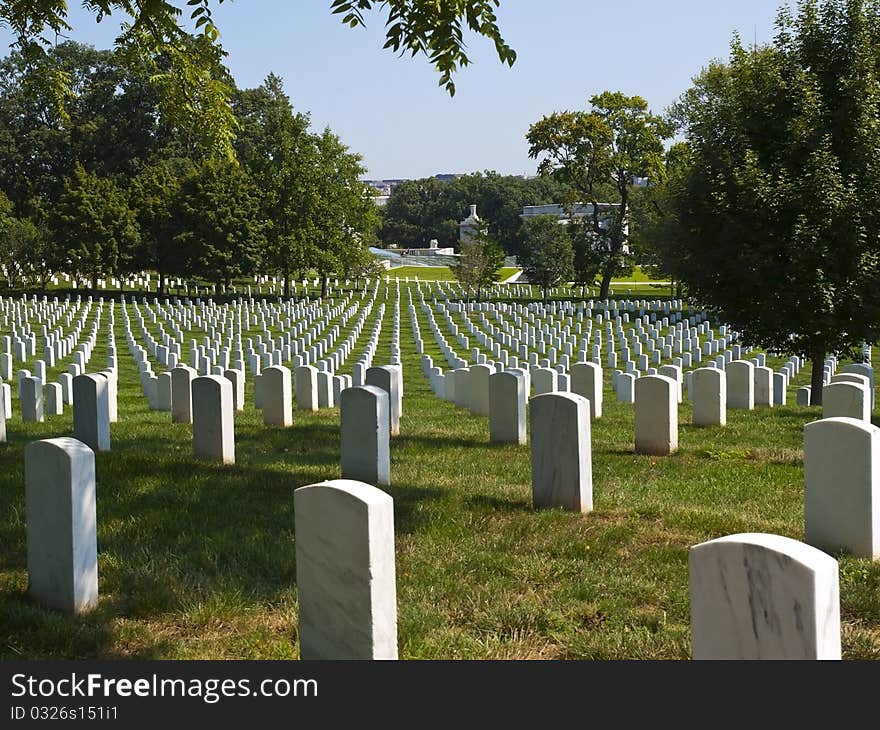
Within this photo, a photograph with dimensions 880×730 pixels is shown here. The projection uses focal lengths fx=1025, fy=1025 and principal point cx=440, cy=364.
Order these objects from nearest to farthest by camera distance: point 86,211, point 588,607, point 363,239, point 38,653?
1. point 38,653
2. point 588,607
3. point 86,211
4. point 363,239

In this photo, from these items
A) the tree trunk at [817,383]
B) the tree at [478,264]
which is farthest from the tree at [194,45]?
the tree at [478,264]

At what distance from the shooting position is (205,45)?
12.5m

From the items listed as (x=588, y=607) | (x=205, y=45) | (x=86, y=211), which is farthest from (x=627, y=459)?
(x=86, y=211)

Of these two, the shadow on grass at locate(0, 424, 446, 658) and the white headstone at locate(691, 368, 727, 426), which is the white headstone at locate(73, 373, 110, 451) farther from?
the white headstone at locate(691, 368, 727, 426)

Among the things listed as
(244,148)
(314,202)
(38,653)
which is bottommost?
(38,653)

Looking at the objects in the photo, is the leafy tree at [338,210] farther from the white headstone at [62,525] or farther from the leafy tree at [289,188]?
the white headstone at [62,525]

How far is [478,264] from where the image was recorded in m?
60.6

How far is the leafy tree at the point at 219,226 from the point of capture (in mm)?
59844

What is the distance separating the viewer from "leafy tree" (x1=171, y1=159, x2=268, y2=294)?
59.8 meters

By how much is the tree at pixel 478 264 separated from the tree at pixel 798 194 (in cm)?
4357

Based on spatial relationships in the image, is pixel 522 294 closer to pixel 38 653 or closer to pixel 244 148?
pixel 244 148

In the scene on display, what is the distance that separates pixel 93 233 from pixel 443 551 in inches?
2273

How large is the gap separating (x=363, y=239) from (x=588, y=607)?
64.0 meters

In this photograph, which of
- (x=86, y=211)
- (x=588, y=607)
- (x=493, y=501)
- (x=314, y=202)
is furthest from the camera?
(x=314, y=202)
